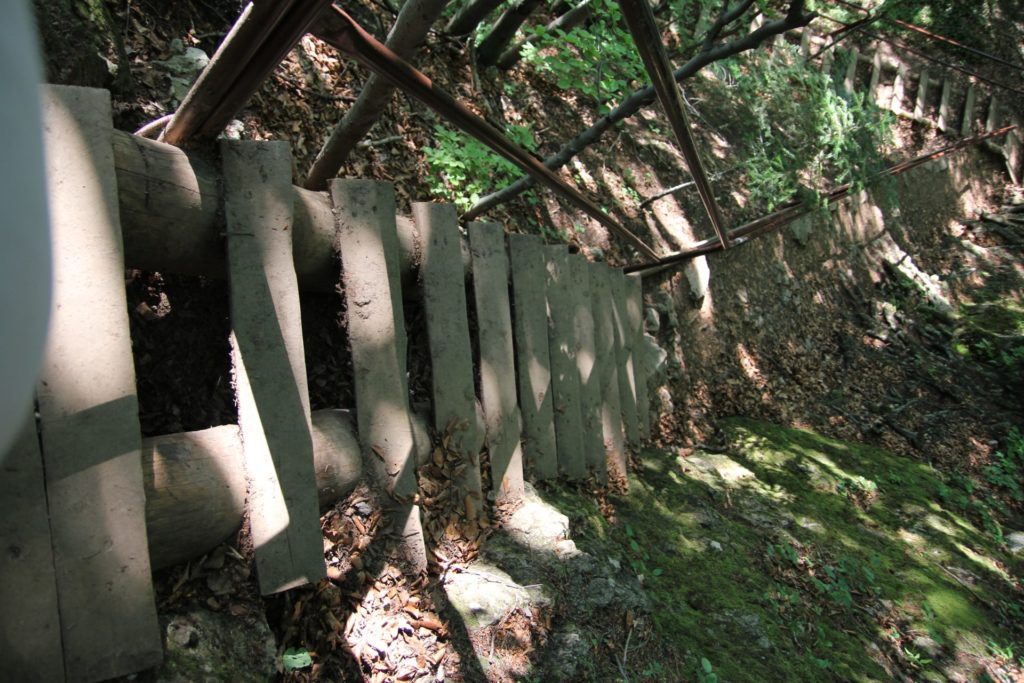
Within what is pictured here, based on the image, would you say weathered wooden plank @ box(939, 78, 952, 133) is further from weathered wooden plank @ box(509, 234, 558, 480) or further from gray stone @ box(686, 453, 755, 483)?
weathered wooden plank @ box(509, 234, 558, 480)

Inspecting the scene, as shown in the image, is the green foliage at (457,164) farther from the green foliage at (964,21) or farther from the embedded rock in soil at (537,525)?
the green foliage at (964,21)

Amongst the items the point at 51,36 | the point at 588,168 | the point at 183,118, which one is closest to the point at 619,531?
the point at 183,118

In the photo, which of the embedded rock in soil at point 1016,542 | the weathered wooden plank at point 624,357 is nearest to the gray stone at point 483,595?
the weathered wooden plank at point 624,357

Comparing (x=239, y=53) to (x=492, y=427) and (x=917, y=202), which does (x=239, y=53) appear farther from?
(x=917, y=202)

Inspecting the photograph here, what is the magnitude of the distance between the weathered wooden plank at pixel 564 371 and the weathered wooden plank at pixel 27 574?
7.62ft

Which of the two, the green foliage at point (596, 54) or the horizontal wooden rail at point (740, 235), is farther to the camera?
the horizontal wooden rail at point (740, 235)

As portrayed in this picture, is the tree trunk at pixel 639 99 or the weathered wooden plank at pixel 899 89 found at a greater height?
the weathered wooden plank at pixel 899 89

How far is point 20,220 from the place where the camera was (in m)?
0.44

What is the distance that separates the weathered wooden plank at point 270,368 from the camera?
1743mm

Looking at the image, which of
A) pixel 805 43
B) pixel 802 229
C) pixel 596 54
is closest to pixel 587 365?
pixel 596 54

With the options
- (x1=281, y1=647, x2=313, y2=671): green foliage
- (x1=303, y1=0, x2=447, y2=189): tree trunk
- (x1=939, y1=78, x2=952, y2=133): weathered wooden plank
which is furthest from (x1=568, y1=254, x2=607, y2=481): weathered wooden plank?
(x1=939, y1=78, x2=952, y2=133): weathered wooden plank

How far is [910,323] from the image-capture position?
7.98m

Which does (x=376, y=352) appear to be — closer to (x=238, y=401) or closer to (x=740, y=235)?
(x=238, y=401)

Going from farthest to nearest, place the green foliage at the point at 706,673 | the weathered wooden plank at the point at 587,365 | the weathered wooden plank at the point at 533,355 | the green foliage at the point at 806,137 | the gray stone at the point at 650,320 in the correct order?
the green foliage at the point at 806,137 → the gray stone at the point at 650,320 → the weathered wooden plank at the point at 587,365 → the weathered wooden plank at the point at 533,355 → the green foliage at the point at 706,673
